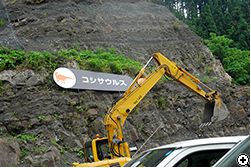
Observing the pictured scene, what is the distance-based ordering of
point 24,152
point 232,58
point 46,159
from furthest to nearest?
1. point 232,58
2. point 24,152
3. point 46,159

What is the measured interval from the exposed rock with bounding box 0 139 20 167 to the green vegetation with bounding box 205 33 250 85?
80.5 ft

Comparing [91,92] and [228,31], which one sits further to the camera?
[228,31]

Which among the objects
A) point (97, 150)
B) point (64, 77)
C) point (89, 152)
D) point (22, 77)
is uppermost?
point (97, 150)

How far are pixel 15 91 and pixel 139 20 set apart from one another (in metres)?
15.7

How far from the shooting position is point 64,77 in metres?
15.6

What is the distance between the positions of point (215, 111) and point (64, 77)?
5803mm

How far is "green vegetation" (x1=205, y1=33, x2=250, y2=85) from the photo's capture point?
34.7 meters

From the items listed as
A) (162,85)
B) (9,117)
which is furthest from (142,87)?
(162,85)

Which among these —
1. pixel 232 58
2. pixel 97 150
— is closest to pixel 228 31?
pixel 232 58

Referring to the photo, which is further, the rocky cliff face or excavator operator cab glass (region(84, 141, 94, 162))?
the rocky cliff face

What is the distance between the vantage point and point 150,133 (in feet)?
55.0

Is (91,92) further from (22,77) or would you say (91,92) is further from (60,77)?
(22,77)

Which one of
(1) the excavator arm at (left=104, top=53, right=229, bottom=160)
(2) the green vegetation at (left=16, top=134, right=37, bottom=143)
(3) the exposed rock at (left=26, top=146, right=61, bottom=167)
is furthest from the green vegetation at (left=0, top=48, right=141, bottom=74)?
(1) the excavator arm at (left=104, top=53, right=229, bottom=160)

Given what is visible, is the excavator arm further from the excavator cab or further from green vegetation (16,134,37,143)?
green vegetation (16,134,37,143)
